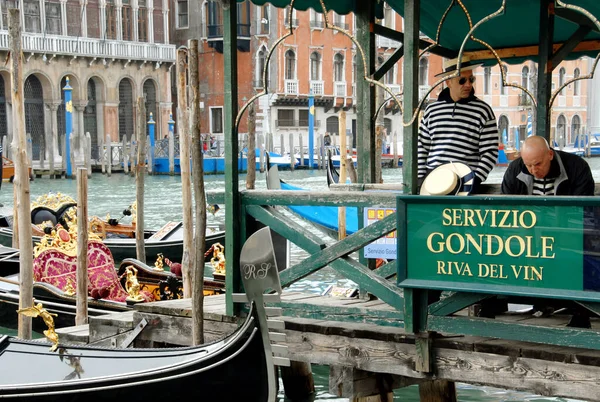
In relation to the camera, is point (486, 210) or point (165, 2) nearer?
point (486, 210)

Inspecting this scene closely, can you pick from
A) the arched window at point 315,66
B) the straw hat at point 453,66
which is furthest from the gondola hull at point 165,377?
the arched window at point 315,66

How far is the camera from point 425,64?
2745 cm

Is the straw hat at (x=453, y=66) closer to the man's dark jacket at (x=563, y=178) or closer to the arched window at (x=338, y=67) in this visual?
the man's dark jacket at (x=563, y=178)

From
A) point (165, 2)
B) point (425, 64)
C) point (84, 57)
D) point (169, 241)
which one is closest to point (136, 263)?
point (169, 241)

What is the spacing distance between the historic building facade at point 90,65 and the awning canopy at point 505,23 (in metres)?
16.7

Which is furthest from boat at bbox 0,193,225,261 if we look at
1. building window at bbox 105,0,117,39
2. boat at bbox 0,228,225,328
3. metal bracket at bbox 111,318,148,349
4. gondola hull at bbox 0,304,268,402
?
building window at bbox 105,0,117,39

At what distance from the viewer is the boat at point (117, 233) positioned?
889 cm

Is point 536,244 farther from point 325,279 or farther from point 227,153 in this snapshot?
point 325,279

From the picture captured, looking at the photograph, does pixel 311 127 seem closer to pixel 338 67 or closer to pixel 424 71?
pixel 338 67

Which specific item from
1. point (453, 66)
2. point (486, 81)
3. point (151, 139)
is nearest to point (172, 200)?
point (151, 139)

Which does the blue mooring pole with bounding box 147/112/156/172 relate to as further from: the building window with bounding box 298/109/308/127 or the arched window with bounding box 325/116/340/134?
the arched window with bounding box 325/116/340/134

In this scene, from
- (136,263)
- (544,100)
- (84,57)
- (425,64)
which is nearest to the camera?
(544,100)

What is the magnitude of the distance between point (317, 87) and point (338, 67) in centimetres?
113

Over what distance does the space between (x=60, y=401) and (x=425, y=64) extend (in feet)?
82.3
